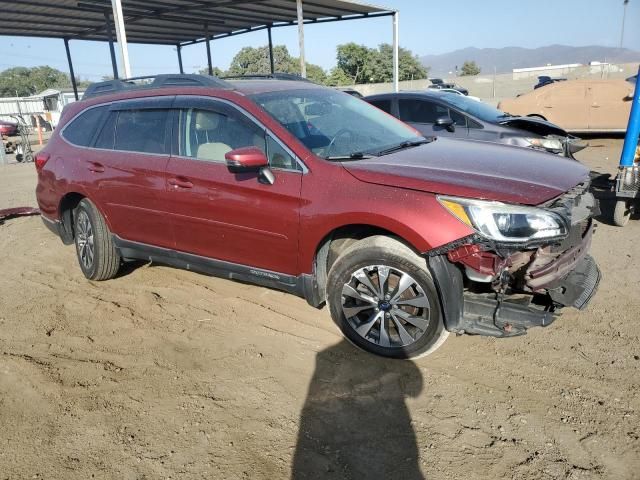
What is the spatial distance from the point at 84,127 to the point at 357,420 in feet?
12.6

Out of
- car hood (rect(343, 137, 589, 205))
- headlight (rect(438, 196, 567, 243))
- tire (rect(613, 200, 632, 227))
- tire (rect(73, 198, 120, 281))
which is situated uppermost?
car hood (rect(343, 137, 589, 205))

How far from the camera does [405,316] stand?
311cm

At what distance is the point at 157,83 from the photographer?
4.33 metres

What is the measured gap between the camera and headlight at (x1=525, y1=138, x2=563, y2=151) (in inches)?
275

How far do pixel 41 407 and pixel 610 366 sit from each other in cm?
346

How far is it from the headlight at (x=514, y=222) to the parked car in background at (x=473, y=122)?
4324mm

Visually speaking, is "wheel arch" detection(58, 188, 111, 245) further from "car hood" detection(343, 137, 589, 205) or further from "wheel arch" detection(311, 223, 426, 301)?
"car hood" detection(343, 137, 589, 205)

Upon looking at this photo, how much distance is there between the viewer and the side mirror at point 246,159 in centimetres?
319

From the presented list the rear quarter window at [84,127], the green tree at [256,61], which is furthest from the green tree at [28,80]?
the rear quarter window at [84,127]

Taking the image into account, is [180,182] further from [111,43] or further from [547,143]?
[111,43]

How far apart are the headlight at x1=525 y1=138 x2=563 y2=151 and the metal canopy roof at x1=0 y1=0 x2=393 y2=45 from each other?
377 inches

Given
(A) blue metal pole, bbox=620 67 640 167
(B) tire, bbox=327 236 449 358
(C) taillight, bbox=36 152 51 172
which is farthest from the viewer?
(A) blue metal pole, bbox=620 67 640 167

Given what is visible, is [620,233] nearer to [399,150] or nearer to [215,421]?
[399,150]

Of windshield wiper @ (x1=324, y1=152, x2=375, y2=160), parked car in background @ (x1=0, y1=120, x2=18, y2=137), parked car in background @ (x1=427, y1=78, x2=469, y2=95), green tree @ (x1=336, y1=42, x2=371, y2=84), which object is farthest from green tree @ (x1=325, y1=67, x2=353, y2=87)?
windshield wiper @ (x1=324, y1=152, x2=375, y2=160)
